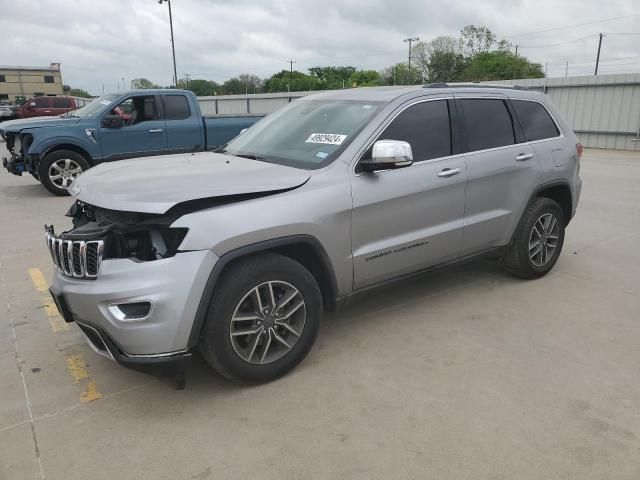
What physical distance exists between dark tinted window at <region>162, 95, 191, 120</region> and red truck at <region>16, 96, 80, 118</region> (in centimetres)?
1553

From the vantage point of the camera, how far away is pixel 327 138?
3672 mm

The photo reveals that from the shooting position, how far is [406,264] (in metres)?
3.84

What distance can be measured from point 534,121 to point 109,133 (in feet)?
25.3

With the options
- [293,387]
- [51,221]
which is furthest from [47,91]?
[293,387]

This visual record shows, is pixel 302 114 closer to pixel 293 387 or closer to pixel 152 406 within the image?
pixel 293 387

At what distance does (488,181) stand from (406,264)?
108cm

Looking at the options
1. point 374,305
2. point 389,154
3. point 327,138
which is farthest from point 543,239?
point 327,138

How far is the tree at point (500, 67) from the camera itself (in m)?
62.0

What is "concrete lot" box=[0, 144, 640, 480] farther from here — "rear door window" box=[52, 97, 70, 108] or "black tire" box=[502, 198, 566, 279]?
"rear door window" box=[52, 97, 70, 108]

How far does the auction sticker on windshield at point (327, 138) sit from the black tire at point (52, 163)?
23.9 feet

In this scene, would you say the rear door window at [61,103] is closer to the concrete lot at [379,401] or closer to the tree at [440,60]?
the concrete lot at [379,401]

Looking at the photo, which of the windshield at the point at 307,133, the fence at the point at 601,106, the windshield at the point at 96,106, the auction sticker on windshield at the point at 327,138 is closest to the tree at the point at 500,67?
the fence at the point at 601,106

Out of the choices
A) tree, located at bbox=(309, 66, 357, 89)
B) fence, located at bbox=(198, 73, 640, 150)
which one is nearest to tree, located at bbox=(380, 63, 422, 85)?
tree, located at bbox=(309, 66, 357, 89)

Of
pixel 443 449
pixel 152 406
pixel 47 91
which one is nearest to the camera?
pixel 443 449
